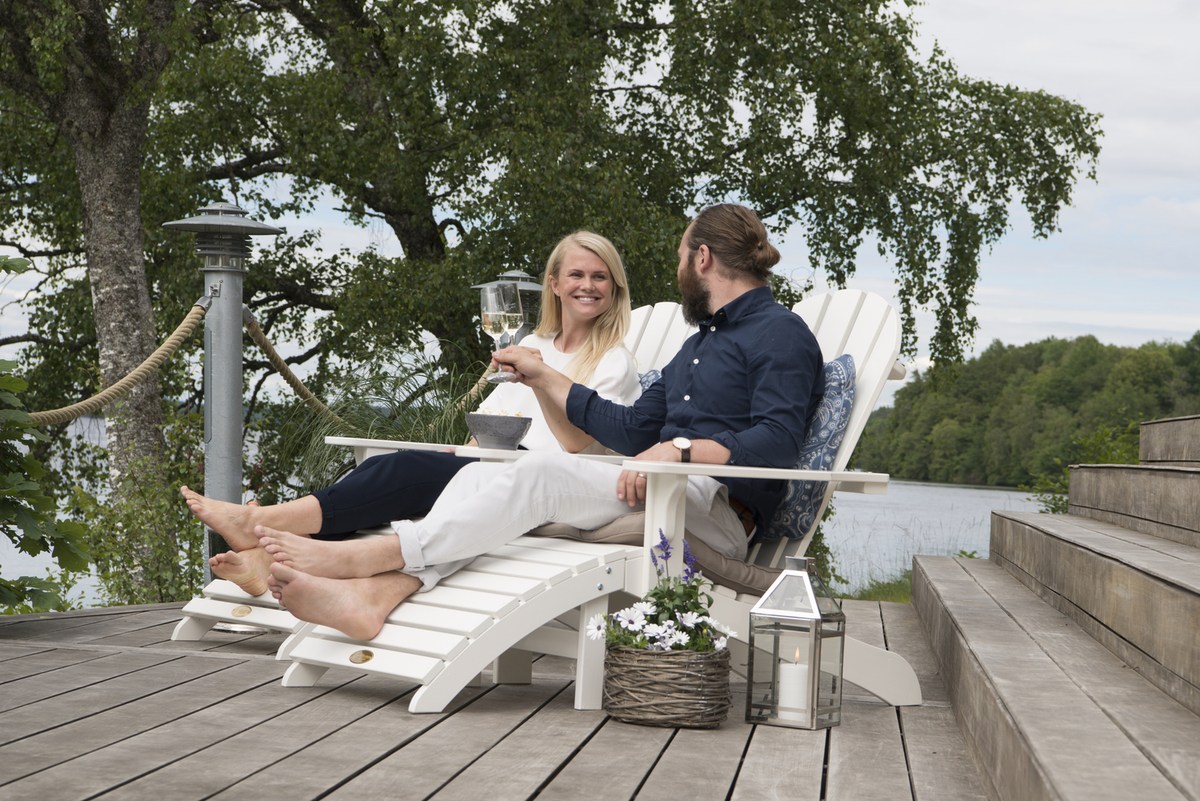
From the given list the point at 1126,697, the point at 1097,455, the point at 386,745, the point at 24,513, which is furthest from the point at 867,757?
the point at 1097,455

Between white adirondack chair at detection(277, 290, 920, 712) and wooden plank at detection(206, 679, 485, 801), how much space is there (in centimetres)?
8

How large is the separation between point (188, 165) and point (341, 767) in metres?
8.87

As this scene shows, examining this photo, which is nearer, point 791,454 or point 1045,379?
point 791,454

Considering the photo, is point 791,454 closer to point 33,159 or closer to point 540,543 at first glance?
point 540,543

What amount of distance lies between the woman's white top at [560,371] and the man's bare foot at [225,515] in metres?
0.76

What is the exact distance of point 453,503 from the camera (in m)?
2.63

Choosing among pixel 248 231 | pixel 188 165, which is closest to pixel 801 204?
pixel 188 165

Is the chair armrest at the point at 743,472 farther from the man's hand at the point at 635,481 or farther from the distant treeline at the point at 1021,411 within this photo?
the distant treeline at the point at 1021,411

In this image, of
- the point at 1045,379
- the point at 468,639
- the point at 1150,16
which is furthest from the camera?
the point at 1045,379

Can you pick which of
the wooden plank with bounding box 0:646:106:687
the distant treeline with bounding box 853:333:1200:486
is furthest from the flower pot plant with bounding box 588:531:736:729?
the distant treeline with bounding box 853:333:1200:486

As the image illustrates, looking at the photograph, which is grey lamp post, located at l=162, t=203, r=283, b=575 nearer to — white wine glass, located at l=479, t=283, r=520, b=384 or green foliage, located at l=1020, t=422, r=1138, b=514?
white wine glass, located at l=479, t=283, r=520, b=384

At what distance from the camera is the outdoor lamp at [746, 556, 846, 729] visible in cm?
248

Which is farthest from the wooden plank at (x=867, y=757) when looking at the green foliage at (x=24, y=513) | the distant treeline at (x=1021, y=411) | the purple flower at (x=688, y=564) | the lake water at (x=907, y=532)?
the distant treeline at (x=1021, y=411)

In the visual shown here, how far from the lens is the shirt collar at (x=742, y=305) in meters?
3.03
